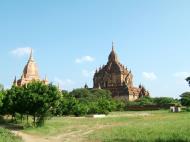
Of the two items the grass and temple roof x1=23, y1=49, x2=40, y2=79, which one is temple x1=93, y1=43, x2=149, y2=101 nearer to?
temple roof x1=23, y1=49, x2=40, y2=79

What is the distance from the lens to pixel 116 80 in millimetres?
132125

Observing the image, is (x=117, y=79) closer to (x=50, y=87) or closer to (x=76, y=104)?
(x=76, y=104)

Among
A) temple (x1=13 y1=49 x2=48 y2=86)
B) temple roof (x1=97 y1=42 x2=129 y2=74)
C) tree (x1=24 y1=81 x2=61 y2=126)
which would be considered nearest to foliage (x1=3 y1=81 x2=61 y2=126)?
tree (x1=24 y1=81 x2=61 y2=126)

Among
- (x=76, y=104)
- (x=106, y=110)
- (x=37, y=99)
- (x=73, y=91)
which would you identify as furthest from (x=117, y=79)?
(x=37, y=99)

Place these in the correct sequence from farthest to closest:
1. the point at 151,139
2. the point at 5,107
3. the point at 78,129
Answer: the point at 5,107
the point at 78,129
the point at 151,139

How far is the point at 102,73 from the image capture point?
13588 centimetres

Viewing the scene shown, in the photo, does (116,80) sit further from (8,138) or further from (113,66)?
(8,138)

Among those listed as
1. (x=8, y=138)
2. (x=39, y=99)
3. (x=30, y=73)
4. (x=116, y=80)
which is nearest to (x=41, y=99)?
(x=39, y=99)

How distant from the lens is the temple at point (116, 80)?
12725 centimetres

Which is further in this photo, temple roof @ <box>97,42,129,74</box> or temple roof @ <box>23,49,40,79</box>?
temple roof @ <box>97,42,129,74</box>

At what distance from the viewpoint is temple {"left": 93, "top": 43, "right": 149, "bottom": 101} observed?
5010 inches

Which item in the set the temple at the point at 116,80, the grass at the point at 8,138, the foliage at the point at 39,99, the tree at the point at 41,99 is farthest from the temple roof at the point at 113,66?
the grass at the point at 8,138

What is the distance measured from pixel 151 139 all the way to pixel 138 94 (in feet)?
338

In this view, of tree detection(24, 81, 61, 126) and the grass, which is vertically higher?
tree detection(24, 81, 61, 126)
